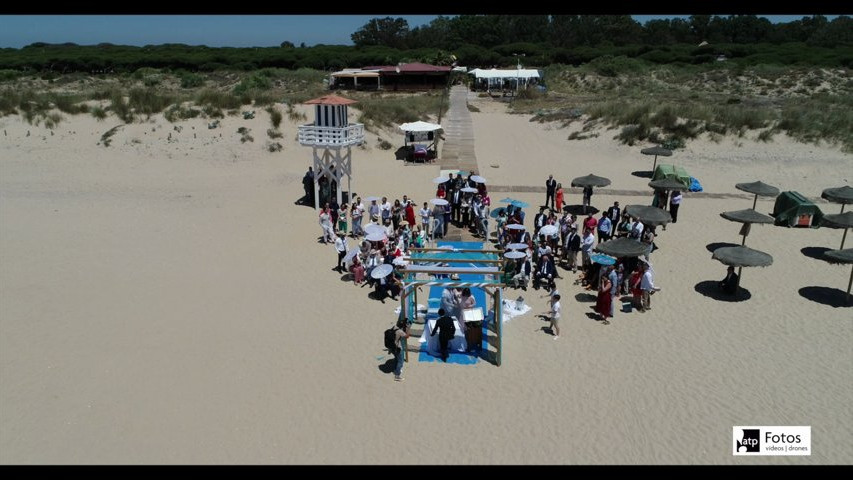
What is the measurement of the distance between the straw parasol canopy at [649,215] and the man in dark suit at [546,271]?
3209mm

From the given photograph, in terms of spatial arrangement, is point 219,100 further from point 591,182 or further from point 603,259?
point 603,259

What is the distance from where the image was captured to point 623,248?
1426cm

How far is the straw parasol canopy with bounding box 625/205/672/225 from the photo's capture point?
16484 millimetres

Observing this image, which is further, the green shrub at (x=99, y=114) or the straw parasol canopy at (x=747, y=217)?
the green shrub at (x=99, y=114)

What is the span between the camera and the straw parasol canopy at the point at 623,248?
1408cm

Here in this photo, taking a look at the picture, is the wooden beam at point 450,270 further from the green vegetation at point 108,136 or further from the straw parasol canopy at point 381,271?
the green vegetation at point 108,136

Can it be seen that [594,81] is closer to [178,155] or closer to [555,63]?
[555,63]

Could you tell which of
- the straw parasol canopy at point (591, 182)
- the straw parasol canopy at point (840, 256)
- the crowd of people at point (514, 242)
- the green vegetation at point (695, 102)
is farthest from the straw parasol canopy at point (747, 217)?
the green vegetation at point (695, 102)

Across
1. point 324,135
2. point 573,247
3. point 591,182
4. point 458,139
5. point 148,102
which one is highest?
point 148,102

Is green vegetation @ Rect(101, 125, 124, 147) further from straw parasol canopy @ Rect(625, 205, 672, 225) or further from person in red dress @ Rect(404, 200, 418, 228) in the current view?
straw parasol canopy @ Rect(625, 205, 672, 225)

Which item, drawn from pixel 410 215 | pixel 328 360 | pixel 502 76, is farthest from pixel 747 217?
pixel 502 76

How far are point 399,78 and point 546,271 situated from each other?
47.6 meters

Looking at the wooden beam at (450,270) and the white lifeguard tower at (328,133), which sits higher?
the white lifeguard tower at (328,133)
